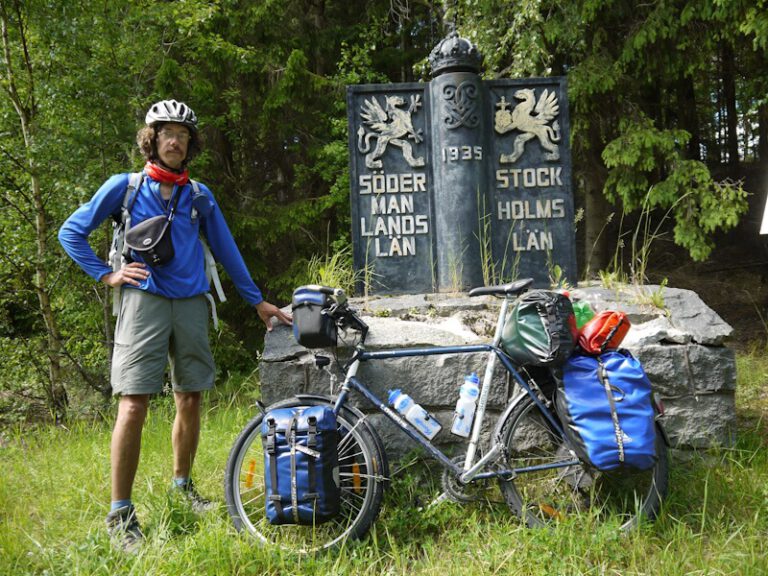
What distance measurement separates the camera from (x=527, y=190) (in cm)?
515

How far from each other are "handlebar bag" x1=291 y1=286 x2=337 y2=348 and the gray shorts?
0.48 meters

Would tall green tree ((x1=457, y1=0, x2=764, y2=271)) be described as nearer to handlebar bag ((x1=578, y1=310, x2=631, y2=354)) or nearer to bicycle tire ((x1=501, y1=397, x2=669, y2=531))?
handlebar bag ((x1=578, y1=310, x2=631, y2=354))

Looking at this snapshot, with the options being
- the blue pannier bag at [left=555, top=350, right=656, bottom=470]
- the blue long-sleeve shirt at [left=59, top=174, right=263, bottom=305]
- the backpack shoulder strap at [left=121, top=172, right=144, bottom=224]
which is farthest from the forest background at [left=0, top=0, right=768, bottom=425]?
the backpack shoulder strap at [left=121, top=172, right=144, bottom=224]

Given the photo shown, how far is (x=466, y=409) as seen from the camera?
10.0ft

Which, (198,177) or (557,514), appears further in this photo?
(198,177)

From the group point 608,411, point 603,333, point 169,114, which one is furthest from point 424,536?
point 169,114

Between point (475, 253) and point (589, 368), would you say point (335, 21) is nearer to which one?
point (475, 253)

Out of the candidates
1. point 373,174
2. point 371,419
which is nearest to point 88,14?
point 373,174

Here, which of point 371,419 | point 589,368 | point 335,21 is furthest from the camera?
point 335,21

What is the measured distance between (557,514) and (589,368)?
71 cm

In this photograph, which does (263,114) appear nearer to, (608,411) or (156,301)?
(156,301)

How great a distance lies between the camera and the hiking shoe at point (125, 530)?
2.80 m

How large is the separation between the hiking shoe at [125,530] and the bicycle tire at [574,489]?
5.59 ft

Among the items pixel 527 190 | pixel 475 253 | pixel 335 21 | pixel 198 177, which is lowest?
pixel 475 253
